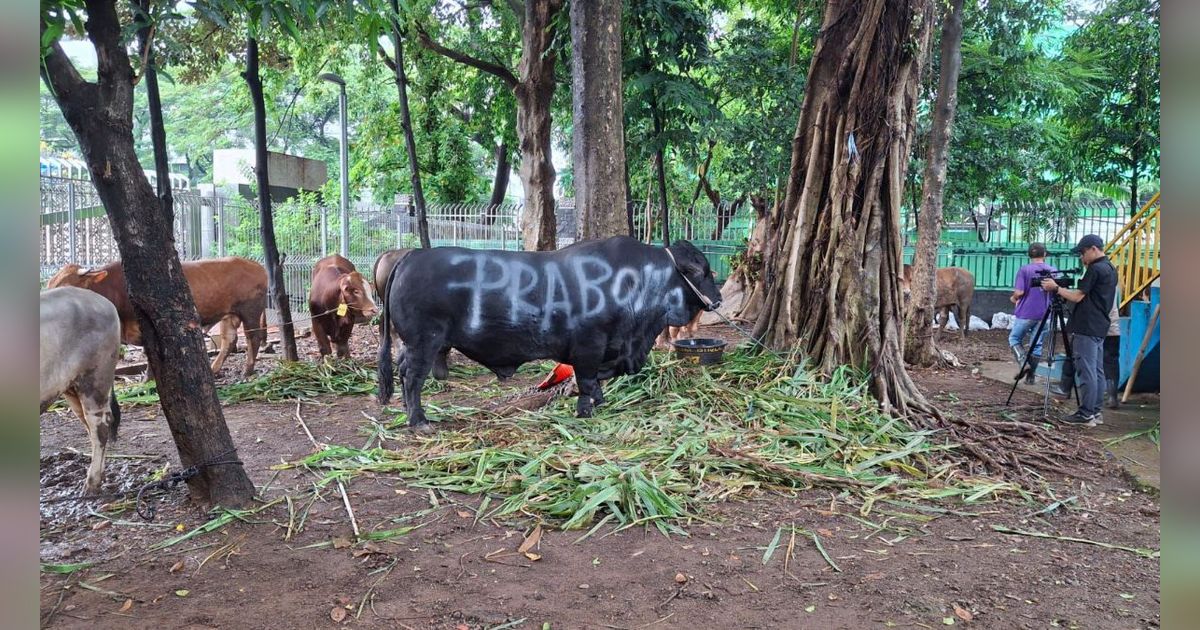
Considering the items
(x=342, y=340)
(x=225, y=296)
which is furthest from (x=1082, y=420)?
(x=225, y=296)

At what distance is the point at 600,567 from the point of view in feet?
15.6

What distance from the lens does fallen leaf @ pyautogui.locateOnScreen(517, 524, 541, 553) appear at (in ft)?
16.4

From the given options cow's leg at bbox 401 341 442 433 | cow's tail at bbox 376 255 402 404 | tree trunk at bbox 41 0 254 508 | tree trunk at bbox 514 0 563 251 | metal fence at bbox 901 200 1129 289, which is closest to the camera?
tree trunk at bbox 41 0 254 508

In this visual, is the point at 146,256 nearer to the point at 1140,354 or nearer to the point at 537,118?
the point at 1140,354

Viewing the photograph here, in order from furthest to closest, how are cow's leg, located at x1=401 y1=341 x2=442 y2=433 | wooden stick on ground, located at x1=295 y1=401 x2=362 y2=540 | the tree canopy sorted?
the tree canopy, cow's leg, located at x1=401 y1=341 x2=442 y2=433, wooden stick on ground, located at x1=295 y1=401 x2=362 y2=540

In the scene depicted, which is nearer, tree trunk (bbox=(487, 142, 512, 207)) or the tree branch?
the tree branch

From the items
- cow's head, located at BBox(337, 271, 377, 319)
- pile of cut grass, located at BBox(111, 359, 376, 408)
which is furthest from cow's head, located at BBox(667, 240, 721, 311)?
cow's head, located at BBox(337, 271, 377, 319)

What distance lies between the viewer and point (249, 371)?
10.9 metres

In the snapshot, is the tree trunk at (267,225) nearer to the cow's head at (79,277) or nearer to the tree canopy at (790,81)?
the tree canopy at (790,81)

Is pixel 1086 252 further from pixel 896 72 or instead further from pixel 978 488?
pixel 978 488

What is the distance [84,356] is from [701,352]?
5388mm

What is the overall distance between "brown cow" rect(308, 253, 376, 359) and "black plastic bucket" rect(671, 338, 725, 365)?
180 inches

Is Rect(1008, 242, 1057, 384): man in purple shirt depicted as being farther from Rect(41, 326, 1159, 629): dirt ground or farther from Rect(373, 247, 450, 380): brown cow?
Rect(373, 247, 450, 380): brown cow
